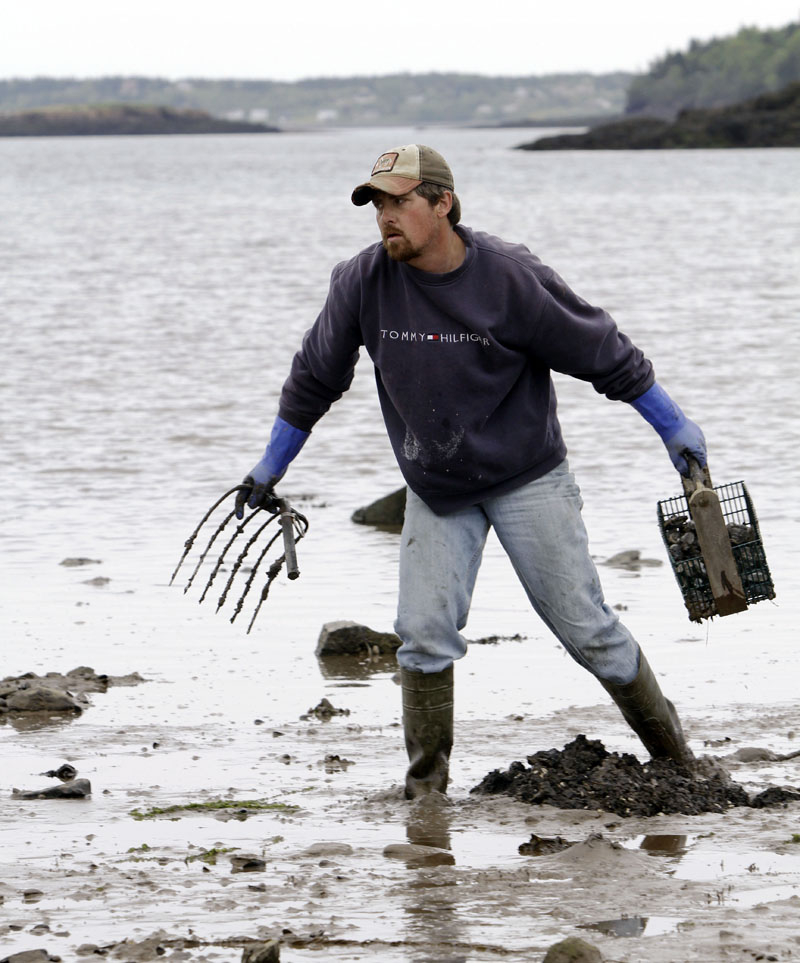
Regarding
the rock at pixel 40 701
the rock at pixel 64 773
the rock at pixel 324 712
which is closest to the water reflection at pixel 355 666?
the rock at pixel 324 712

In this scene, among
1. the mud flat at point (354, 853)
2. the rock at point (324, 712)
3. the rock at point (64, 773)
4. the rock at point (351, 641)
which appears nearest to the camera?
the mud flat at point (354, 853)

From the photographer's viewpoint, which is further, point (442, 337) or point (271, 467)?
point (271, 467)

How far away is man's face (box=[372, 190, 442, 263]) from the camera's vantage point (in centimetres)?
468

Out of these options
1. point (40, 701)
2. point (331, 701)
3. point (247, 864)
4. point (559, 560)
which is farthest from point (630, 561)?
point (247, 864)

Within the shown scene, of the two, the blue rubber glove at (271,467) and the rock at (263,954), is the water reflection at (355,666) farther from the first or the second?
the rock at (263,954)

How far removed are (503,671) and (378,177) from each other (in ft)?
8.57

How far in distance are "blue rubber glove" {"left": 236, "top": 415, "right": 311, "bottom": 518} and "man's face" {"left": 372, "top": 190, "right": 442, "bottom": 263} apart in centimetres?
74

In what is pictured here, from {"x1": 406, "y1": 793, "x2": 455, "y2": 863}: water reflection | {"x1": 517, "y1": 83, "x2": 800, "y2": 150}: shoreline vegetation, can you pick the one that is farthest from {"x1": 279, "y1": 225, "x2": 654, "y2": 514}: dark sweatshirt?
{"x1": 517, "y1": 83, "x2": 800, "y2": 150}: shoreline vegetation

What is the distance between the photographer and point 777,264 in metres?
29.7

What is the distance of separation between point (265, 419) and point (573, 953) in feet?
34.6

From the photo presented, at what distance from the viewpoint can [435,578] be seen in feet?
16.2

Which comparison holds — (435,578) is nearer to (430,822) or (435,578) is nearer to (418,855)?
(430,822)

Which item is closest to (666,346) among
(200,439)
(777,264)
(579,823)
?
(200,439)

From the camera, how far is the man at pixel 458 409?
475cm
